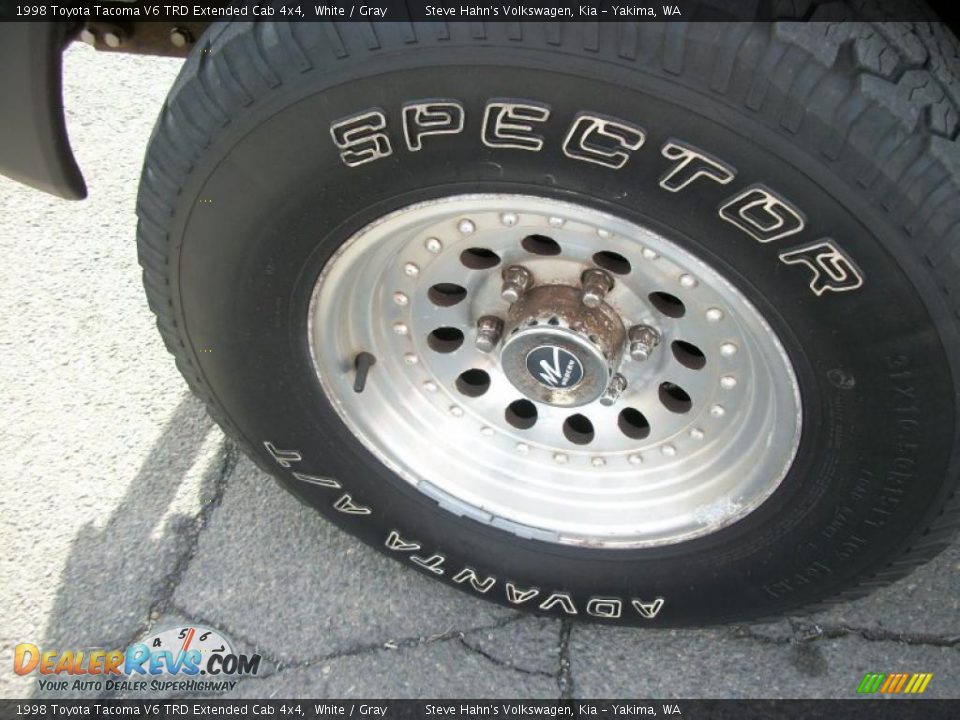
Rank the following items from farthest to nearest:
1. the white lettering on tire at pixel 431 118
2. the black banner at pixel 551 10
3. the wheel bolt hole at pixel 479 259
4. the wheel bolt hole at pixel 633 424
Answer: the wheel bolt hole at pixel 633 424, the wheel bolt hole at pixel 479 259, the white lettering on tire at pixel 431 118, the black banner at pixel 551 10

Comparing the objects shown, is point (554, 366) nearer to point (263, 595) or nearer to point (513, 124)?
point (513, 124)

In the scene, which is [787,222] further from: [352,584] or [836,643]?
[352,584]

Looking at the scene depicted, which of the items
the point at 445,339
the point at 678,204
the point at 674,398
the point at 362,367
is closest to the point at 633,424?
the point at 674,398

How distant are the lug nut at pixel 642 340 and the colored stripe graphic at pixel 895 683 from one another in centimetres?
95

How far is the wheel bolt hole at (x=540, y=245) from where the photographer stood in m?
1.64

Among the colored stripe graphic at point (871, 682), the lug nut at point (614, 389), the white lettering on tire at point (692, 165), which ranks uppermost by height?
the white lettering on tire at point (692, 165)

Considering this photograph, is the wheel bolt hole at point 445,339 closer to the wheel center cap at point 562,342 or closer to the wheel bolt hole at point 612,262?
the wheel center cap at point 562,342

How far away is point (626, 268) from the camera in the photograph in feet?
5.30

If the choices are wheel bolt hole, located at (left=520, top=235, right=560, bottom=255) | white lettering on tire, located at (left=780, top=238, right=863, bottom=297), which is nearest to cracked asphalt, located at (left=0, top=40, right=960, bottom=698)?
wheel bolt hole, located at (left=520, top=235, right=560, bottom=255)

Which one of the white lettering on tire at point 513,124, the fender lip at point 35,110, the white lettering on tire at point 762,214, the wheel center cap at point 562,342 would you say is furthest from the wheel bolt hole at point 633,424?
the fender lip at point 35,110

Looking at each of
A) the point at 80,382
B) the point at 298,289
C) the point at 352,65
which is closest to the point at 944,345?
the point at 352,65

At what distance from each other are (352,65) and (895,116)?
0.75 metres

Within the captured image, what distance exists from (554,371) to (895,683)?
42.7 inches

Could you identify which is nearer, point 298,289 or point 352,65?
point 352,65
